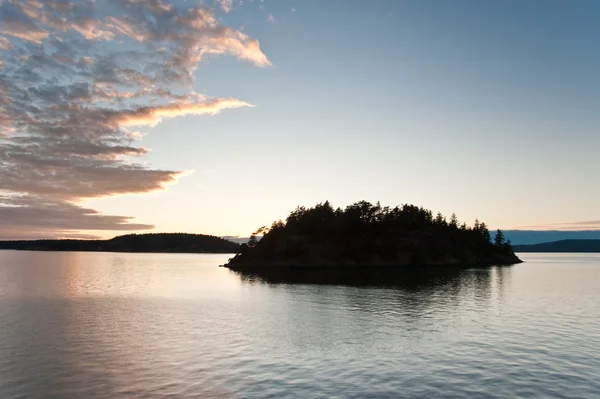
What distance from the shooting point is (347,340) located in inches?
Result: 1672

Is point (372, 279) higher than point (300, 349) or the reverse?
the reverse

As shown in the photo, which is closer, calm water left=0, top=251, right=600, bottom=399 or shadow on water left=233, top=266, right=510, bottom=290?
calm water left=0, top=251, right=600, bottom=399

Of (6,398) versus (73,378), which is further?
(73,378)

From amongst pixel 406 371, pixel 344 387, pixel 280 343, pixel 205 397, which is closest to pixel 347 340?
pixel 280 343

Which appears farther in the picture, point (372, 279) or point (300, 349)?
point (372, 279)

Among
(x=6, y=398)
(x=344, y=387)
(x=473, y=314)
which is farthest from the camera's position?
(x=473, y=314)

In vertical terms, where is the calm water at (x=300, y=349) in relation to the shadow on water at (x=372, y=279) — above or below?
above

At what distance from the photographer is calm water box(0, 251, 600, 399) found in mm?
28047

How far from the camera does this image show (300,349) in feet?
128

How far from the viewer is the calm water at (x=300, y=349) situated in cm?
2805

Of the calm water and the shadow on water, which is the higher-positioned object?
the calm water

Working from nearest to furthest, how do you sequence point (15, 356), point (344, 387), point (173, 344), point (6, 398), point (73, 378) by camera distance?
point (6, 398) → point (344, 387) → point (73, 378) → point (15, 356) → point (173, 344)

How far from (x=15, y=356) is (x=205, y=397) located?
20943 millimetres

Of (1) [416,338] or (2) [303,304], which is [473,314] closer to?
(1) [416,338]
